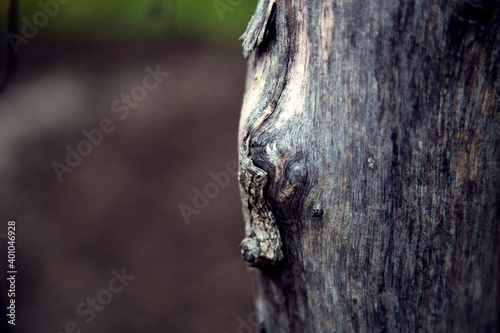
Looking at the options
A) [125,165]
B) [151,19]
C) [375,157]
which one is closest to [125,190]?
[125,165]

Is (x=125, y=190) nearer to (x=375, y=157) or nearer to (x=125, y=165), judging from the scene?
(x=125, y=165)

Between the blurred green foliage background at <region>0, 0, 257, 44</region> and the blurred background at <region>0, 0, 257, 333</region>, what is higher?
the blurred green foliage background at <region>0, 0, 257, 44</region>

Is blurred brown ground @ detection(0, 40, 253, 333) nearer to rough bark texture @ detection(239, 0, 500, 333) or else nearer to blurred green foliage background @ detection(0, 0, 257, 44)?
A: blurred green foliage background @ detection(0, 0, 257, 44)

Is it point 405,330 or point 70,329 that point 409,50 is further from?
point 70,329

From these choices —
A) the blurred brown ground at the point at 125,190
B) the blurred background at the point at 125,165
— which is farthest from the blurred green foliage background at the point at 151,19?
the blurred brown ground at the point at 125,190

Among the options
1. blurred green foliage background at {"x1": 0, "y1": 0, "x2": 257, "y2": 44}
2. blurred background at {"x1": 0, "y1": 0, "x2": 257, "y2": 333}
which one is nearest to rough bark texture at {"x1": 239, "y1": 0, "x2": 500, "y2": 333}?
blurred background at {"x1": 0, "y1": 0, "x2": 257, "y2": 333}

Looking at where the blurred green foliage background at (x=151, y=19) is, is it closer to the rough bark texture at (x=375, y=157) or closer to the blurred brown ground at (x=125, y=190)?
the blurred brown ground at (x=125, y=190)

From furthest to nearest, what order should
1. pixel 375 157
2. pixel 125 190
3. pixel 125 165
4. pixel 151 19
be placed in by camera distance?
pixel 151 19 < pixel 125 165 < pixel 125 190 < pixel 375 157
